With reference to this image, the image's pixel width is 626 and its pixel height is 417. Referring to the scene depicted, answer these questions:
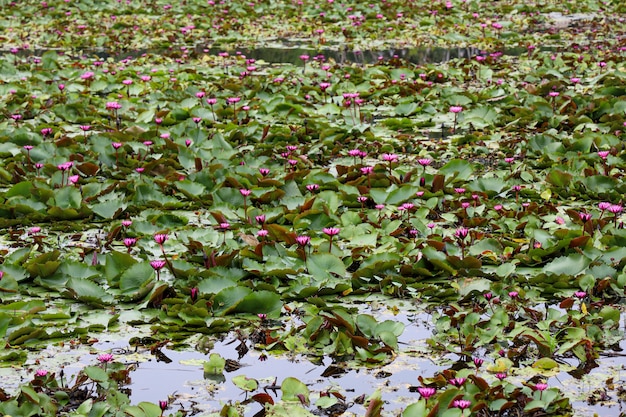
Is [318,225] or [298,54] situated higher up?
[318,225]

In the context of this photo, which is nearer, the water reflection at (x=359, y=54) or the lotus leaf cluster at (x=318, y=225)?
the lotus leaf cluster at (x=318, y=225)

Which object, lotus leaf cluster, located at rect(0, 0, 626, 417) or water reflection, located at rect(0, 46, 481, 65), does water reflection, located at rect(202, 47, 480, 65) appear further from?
lotus leaf cluster, located at rect(0, 0, 626, 417)

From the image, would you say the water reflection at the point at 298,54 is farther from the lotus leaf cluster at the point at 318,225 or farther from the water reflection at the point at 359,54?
the lotus leaf cluster at the point at 318,225

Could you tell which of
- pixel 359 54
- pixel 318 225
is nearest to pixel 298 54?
pixel 359 54

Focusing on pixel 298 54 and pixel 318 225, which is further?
pixel 298 54

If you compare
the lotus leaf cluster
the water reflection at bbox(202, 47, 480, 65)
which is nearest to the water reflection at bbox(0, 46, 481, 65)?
the water reflection at bbox(202, 47, 480, 65)

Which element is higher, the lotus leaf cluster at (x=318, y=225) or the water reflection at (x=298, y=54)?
the lotus leaf cluster at (x=318, y=225)

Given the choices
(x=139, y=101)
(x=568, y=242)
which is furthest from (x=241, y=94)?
(x=568, y=242)

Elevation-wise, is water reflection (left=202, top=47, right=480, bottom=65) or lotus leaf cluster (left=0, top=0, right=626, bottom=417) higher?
lotus leaf cluster (left=0, top=0, right=626, bottom=417)

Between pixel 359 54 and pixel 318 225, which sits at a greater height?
pixel 318 225

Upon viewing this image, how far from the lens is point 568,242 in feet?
14.1

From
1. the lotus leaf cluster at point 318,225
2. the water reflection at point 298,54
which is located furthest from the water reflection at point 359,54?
the lotus leaf cluster at point 318,225

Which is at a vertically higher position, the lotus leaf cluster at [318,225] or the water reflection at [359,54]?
the lotus leaf cluster at [318,225]

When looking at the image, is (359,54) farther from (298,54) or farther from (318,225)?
(318,225)
